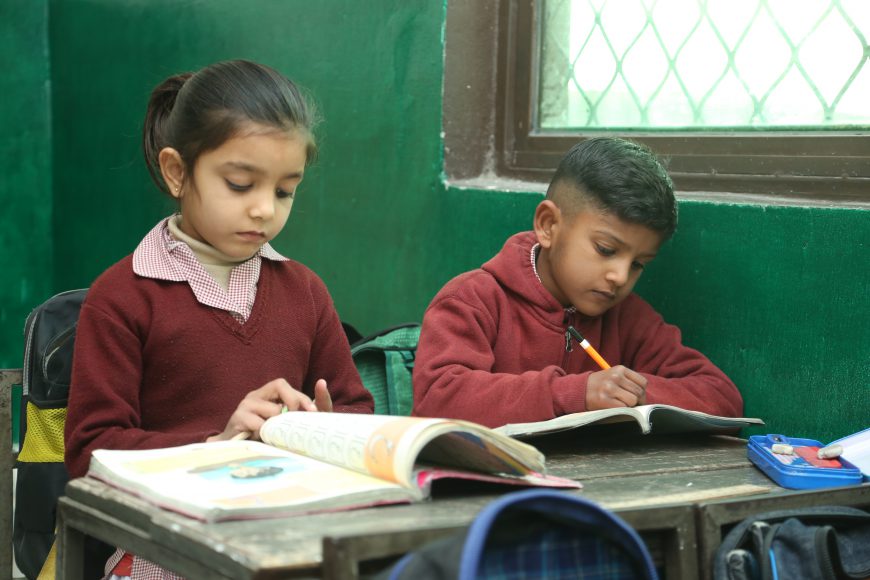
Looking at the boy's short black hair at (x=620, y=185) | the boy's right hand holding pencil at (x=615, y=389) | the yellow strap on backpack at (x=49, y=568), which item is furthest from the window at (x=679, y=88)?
the yellow strap on backpack at (x=49, y=568)

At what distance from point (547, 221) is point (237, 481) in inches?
48.0

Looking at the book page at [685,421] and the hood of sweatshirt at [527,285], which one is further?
the hood of sweatshirt at [527,285]

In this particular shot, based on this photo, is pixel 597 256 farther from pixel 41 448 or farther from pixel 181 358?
pixel 41 448

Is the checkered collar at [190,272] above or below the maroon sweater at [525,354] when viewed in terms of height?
above

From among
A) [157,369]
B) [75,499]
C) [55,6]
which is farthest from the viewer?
[55,6]

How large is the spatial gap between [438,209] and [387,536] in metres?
2.17

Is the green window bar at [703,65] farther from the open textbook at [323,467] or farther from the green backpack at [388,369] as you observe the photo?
the open textbook at [323,467]

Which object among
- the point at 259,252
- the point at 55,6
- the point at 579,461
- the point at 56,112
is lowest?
the point at 579,461

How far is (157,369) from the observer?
225 centimetres

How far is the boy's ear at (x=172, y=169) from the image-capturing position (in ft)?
7.68

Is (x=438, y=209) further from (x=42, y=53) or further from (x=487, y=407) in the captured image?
(x=42, y=53)

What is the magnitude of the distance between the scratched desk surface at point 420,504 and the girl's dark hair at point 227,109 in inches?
29.7

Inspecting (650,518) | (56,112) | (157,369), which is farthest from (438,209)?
(56,112)

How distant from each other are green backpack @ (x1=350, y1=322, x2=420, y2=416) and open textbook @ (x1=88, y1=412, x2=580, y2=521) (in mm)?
972
